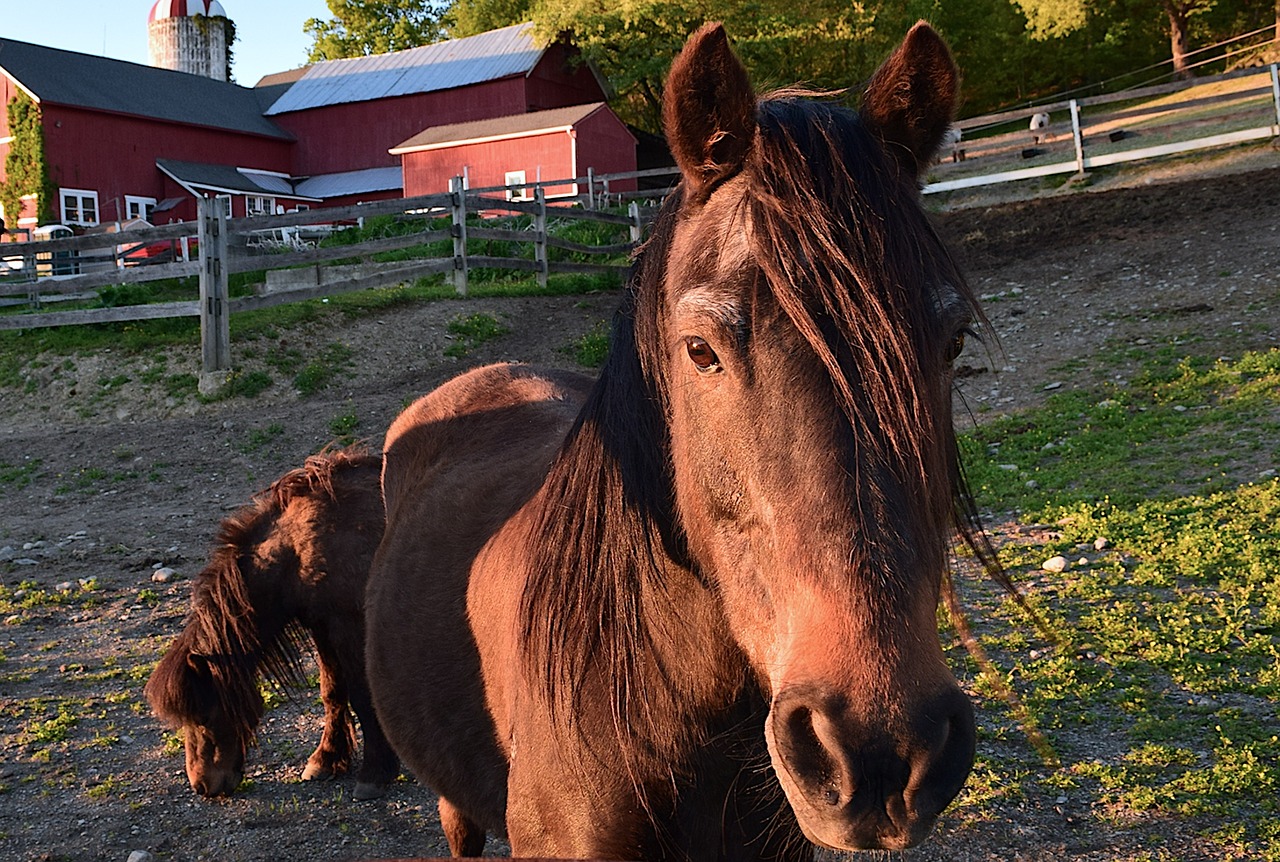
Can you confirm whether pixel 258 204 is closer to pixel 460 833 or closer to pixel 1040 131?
pixel 1040 131

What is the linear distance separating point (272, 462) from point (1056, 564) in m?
6.48

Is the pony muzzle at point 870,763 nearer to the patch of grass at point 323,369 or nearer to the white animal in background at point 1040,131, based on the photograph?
the patch of grass at point 323,369

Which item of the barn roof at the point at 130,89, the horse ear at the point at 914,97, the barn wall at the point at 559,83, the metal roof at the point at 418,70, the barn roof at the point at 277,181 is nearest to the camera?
the horse ear at the point at 914,97

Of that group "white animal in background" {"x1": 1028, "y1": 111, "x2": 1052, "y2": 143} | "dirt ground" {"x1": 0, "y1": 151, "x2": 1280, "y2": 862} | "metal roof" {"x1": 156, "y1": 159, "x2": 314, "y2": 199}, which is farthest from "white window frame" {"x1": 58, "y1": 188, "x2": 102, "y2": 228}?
"white animal in background" {"x1": 1028, "y1": 111, "x2": 1052, "y2": 143}

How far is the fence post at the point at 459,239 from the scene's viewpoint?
47.2 feet

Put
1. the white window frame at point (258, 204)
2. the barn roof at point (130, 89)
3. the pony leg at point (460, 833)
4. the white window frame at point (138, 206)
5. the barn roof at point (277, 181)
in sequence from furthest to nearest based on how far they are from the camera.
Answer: the white window frame at point (258, 204) → the barn roof at point (277, 181) → the white window frame at point (138, 206) → the barn roof at point (130, 89) → the pony leg at point (460, 833)

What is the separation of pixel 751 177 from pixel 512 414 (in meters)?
1.92

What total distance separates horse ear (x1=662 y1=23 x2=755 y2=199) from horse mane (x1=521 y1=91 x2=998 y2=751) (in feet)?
0.17

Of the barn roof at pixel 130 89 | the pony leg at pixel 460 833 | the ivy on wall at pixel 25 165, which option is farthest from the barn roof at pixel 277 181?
the pony leg at pixel 460 833

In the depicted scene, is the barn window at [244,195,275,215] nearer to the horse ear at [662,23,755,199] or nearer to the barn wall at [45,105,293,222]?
the barn wall at [45,105,293,222]

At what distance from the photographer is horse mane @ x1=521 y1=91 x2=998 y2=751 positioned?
151cm

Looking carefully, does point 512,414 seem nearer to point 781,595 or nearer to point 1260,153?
point 781,595

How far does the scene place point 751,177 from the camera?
170 cm

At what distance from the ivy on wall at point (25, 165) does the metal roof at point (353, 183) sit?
8220 mm
